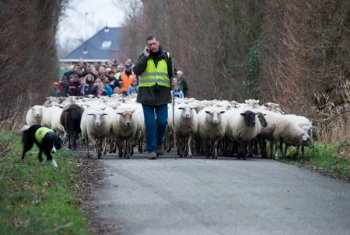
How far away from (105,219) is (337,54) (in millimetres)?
14916

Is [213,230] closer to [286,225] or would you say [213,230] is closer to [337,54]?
[286,225]

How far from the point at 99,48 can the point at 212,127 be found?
425 feet

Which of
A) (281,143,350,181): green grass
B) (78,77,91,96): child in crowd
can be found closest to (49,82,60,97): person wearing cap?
(78,77,91,96): child in crowd

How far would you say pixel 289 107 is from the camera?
25203 mm

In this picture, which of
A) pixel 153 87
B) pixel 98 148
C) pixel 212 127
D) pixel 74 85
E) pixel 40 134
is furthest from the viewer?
pixel 74 85

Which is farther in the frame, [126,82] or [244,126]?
[126,82]

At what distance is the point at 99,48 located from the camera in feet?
485

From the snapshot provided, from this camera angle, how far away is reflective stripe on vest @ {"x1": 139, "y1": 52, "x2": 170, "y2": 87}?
1767cm

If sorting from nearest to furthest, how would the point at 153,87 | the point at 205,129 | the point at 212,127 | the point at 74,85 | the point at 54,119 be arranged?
the point at 153,87
the point at 212,127
the point at 205,129
the point at 54,119
the point at 74,85

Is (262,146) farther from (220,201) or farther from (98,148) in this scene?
(220,201)

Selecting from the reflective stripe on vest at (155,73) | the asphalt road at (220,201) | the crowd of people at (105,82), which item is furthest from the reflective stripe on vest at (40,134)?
the crowd of people at (105,82)

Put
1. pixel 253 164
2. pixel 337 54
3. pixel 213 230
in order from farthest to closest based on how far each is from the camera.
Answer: pixel 337 54
pixel 253 164
pixel 213 230

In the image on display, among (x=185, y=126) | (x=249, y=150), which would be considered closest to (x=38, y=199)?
(x=185, y=126)

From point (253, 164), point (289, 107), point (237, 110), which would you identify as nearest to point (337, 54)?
point (289, 107)
